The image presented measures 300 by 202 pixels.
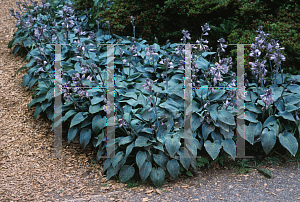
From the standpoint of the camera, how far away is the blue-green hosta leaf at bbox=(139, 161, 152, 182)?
322cm

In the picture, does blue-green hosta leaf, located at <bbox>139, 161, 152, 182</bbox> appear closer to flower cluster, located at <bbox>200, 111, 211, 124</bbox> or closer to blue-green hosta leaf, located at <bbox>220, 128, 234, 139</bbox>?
flower cluster, located at <bbox>200, 111, 211, 124</bbox>

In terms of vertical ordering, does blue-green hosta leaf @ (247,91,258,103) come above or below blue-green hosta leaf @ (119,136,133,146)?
above

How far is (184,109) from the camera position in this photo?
3.63 metres

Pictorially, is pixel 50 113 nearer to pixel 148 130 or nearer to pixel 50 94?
pixel 50 94

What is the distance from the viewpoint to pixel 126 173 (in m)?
3.33

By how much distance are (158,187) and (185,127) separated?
787 mm

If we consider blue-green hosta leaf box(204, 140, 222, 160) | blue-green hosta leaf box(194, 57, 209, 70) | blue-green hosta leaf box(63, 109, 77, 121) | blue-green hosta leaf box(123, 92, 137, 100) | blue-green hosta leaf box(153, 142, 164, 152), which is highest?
blue-green hosta leaf box(194, 57, 209, 70)

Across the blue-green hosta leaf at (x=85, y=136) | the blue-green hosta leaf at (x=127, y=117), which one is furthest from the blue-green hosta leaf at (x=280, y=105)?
the blue-green hosta leaf at (x=85, y=136)

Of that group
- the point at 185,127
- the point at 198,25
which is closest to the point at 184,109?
the point at 185,127

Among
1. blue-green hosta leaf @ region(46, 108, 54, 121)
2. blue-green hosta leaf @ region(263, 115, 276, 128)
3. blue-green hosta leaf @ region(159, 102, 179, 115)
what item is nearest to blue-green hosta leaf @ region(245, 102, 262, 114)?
blue-green hosta leaf @ region(263, 115, 276, 128)

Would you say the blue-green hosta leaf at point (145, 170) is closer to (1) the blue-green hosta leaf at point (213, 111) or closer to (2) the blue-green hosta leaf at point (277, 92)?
(1) the blue-green hosta leaf at point (213, 111)

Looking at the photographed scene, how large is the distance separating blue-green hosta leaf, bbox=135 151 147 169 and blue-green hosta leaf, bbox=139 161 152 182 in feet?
0.26

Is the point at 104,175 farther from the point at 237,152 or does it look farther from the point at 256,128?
the point at 256,128

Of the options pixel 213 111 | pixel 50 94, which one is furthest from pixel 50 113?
pixel 213 111
